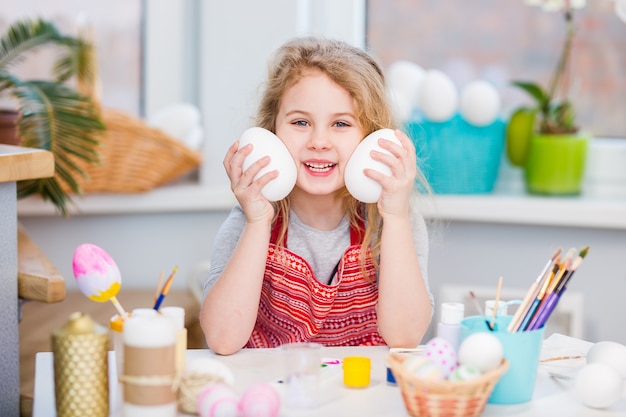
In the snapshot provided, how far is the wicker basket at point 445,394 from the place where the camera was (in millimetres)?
931

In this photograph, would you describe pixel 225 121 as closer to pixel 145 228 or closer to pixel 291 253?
pixel 145 228

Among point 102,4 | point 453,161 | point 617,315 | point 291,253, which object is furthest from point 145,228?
point 617,315

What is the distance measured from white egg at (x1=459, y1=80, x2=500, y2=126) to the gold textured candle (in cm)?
143

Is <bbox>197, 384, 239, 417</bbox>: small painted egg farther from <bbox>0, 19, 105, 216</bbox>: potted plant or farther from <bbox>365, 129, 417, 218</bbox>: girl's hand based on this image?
<bbox>0, 19, 105, 216</bbox>: potted plant

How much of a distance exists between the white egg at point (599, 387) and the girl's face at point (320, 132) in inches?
20.5

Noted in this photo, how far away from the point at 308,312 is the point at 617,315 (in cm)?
97

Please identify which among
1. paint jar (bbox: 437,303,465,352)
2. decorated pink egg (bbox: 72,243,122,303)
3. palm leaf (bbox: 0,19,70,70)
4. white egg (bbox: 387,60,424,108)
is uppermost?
palm leaf (bbox: 0,19,70,70)

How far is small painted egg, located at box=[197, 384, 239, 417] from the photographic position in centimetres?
93

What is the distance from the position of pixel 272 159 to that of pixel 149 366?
47 centimetres

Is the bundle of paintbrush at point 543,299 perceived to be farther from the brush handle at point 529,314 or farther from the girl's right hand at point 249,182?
the girl's right hand at point 249,182

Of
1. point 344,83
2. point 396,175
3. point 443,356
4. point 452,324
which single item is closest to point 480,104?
point 344,83

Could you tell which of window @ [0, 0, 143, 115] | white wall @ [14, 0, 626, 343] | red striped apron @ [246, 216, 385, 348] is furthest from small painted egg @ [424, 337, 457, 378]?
window @ [0, 0, 143, 115]

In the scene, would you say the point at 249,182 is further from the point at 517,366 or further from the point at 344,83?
the point at 517,366

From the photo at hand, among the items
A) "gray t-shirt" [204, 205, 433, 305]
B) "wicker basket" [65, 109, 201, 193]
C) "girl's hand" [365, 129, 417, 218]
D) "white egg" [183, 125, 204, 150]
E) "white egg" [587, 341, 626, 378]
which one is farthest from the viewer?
"white egg" [183, 125, 204, 150]
